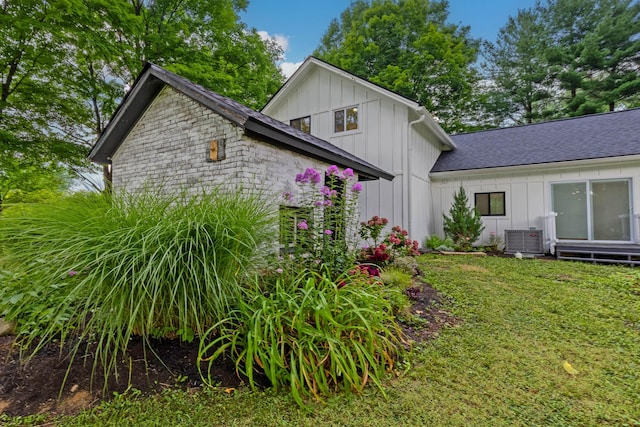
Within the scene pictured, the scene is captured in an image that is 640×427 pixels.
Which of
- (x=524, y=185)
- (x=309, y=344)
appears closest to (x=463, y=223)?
(x=524, y=185)

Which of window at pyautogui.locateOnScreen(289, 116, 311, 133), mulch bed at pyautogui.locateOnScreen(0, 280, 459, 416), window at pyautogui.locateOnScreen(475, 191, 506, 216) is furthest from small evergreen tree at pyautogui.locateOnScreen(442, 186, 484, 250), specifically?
mulch bed at pyautogui.locateOnScreen(0, 280, 459, 416)

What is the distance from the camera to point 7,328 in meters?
2.64

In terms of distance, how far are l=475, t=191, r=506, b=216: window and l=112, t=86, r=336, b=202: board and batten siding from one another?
583 centimetres

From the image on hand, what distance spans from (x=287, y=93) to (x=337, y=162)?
5.57 metres

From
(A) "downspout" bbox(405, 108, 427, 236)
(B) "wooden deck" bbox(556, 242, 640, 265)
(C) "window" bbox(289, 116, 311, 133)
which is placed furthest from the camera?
(C) "window" bbox(289, 116, 311, 133)

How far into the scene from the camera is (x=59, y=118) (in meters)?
9.36

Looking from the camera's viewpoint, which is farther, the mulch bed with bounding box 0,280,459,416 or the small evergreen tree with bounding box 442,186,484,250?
the small evergreen tree with bounding box 442,186,484,250

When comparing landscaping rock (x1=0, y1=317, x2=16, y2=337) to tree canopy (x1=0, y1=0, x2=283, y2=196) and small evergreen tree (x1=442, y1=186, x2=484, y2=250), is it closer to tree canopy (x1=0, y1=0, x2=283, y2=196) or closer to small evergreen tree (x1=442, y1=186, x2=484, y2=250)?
tree canopy (x1=0, y1=0, x2=283, y2=196)

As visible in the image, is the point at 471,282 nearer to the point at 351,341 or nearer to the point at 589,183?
the point at 351,341

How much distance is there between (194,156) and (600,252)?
9112mm

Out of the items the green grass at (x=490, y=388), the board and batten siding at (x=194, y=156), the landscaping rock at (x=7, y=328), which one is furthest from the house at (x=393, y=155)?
the green grass at (x=490, y=388)

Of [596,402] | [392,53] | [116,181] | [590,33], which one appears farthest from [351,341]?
[590,33]

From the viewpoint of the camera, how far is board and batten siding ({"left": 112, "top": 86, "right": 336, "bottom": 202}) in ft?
14.6

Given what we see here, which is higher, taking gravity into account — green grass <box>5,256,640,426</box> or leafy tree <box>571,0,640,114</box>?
leafy tree <box>571,0,640,114</box>
